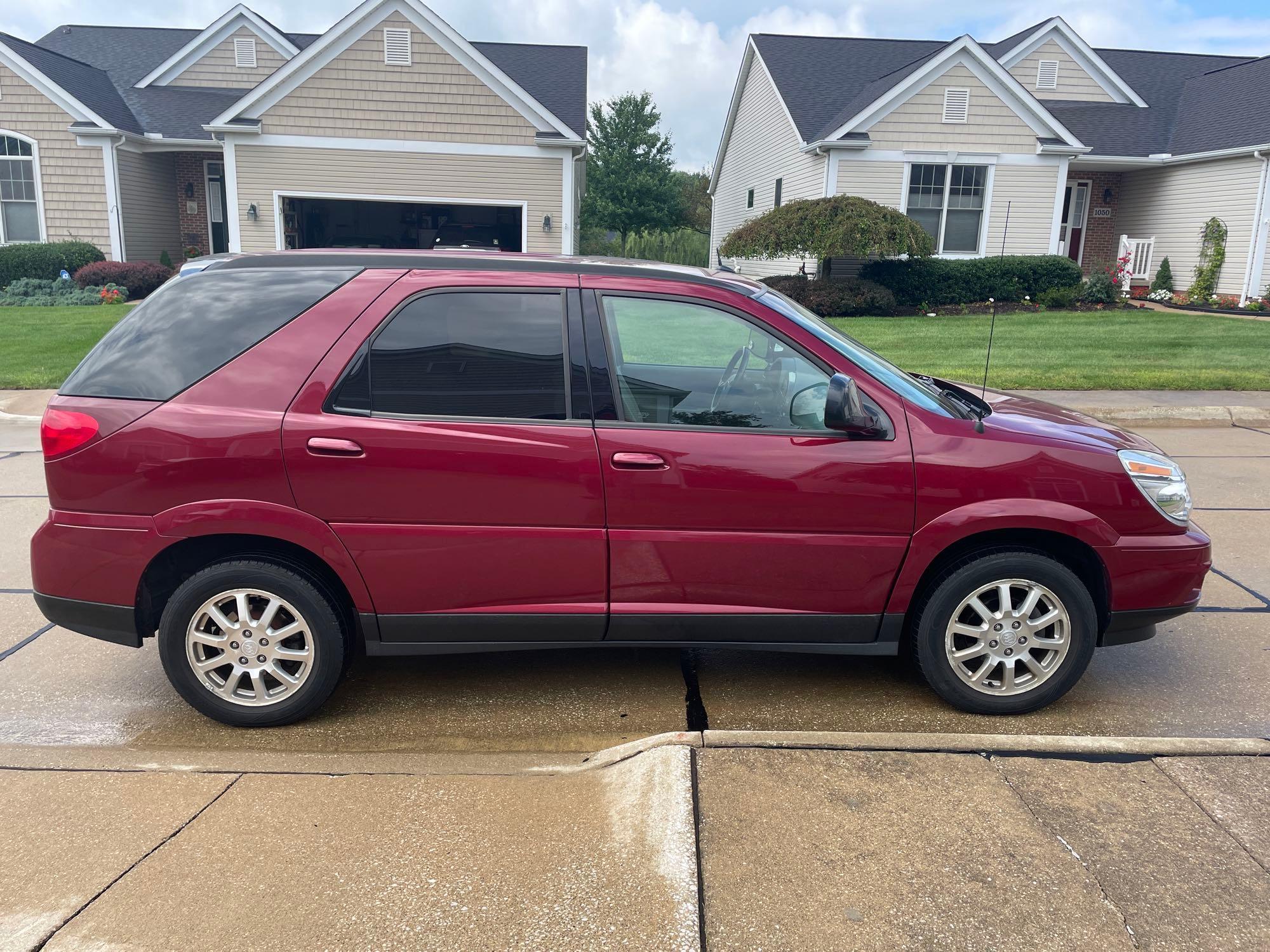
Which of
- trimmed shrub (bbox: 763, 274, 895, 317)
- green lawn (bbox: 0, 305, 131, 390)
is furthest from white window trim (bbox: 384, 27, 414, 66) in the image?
trimmed shrub (bbox: 763, 274, 895, 317)

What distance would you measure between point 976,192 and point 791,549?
68.8 feet

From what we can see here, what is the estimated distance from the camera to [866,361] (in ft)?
13.2

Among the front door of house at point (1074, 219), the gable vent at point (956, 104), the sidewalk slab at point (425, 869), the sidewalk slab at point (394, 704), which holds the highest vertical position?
the gable vent at point (956, 104)

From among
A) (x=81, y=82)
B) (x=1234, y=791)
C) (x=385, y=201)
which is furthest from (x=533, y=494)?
(x=81, y=82)

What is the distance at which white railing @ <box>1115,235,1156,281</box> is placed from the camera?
24.1 m

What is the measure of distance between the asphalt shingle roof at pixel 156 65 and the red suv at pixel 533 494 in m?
17.7

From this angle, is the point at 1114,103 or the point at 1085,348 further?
the point at 1114,103

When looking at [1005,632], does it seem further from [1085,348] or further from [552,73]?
[552,73]

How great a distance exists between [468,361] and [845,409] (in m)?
1.48

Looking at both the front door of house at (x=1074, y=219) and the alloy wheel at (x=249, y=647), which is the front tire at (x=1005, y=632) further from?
the front door of house at (x=1074, y=219)

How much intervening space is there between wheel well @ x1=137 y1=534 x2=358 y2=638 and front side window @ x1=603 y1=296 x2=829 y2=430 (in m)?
1.38

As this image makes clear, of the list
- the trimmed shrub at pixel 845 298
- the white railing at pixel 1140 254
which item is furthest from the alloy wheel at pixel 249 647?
the white railing at pixel 1140 254

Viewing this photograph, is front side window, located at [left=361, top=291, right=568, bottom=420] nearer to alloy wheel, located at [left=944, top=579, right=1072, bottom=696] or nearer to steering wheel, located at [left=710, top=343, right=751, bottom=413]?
steering wheel, located at [left=710, top=343, right=751, bottom=413]

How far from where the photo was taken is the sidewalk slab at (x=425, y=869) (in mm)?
2588
